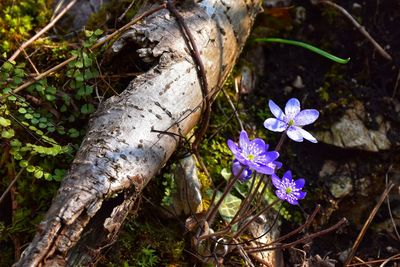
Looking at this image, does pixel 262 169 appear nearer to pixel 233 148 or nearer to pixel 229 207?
pixel 233 148

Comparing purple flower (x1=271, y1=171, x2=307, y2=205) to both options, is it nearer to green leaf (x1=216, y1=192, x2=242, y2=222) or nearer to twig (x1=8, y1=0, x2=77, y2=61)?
green leaf (x1=216, y1=192, x2=242, y2=222)

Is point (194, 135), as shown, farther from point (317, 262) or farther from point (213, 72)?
point (317, 262)

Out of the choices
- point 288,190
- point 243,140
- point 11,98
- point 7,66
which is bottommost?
point 288,190

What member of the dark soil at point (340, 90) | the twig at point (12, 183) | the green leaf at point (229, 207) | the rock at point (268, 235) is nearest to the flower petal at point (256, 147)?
the rock at point (268, 235)

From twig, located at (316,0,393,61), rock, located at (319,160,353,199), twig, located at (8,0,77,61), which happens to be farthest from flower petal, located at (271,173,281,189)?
twig, located at (316,0,393,61)

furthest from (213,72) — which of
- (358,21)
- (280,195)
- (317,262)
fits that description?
(358,21)

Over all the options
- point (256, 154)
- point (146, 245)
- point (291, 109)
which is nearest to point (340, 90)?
point (291, 109)
